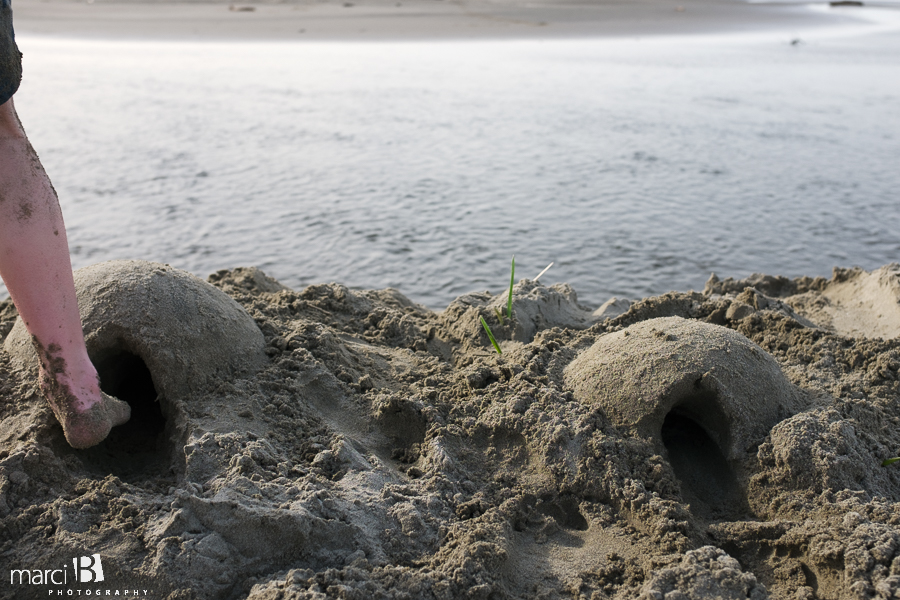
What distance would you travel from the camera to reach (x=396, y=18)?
19.4 m

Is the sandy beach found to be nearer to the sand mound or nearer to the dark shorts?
the sand mound

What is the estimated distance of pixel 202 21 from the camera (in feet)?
62.7

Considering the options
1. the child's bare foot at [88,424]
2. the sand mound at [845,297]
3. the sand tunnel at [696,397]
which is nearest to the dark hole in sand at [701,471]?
the sand tunnel at [696,397]

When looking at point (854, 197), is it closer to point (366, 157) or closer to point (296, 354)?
point (366, 157)

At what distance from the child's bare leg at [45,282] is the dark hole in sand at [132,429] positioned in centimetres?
18

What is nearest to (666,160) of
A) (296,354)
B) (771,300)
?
(771,300)

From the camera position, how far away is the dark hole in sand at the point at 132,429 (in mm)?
2406

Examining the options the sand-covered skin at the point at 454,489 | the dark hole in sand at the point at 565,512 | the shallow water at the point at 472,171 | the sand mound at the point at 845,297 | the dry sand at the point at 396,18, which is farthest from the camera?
the dry sand at the point at 396,18

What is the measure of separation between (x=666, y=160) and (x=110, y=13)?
19.6 m

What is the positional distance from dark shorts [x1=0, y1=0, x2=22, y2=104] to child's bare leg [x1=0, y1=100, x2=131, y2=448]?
9 centimetres

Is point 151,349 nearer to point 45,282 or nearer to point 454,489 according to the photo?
point 45,282

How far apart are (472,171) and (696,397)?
4.85 metres

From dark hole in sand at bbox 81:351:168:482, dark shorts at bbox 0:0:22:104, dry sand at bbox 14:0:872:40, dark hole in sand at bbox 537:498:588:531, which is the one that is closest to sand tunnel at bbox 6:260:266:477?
dark hole in sand at bbox 81:351:168:482

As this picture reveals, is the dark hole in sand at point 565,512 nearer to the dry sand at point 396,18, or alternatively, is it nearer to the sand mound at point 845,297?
the sand mound at point 845,297
